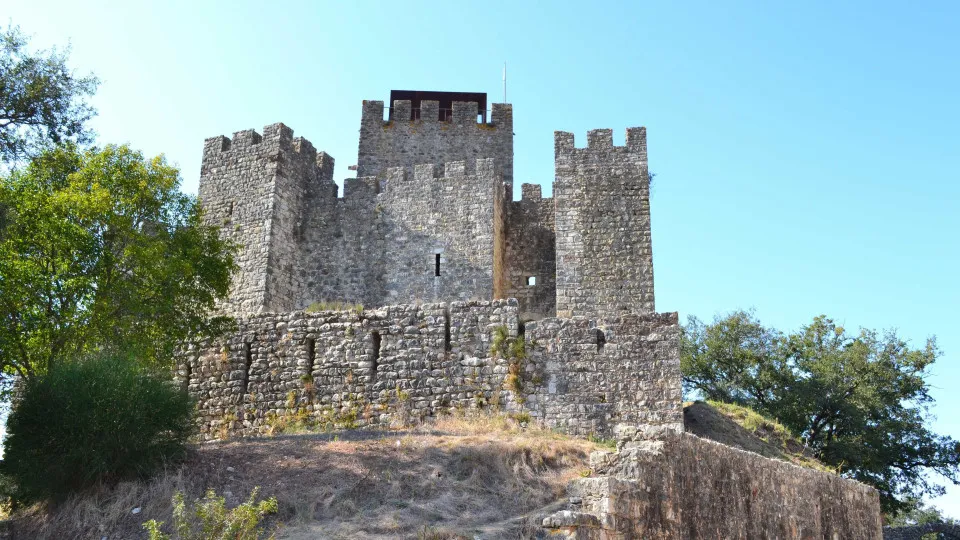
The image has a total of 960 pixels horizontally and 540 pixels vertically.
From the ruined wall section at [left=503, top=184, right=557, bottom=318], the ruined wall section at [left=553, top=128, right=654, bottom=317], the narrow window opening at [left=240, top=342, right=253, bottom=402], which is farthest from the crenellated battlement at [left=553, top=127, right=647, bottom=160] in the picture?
the narrow window opening at [left=240, top=342, right=253, bottom=402]

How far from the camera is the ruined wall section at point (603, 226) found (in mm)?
21781

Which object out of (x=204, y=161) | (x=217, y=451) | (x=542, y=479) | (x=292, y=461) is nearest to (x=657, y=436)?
(x=542, y=479)

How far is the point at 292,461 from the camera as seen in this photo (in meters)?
12.1

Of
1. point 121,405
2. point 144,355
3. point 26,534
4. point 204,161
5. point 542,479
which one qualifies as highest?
point 204,161

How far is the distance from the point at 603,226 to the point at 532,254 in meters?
2.58

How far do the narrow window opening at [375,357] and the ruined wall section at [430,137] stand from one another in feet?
38.3

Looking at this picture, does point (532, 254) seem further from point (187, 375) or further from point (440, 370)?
point (187, 375)

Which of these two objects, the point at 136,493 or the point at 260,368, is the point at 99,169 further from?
the point at 136,493

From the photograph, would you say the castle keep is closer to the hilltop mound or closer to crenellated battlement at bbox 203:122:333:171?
crenellated battlement at bbox 203:122:333:171

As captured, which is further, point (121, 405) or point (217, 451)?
point (217, 451)

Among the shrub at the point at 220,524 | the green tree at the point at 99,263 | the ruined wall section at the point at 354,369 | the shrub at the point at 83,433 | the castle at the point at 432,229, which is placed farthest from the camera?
the castle at the point at 432,229

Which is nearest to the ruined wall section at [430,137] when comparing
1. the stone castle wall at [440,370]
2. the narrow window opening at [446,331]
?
the stone castle wall at [440,370]

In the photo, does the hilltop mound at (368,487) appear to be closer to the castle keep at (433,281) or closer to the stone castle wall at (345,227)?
the castle keep at (433,281)

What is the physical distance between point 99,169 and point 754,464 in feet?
42.1
